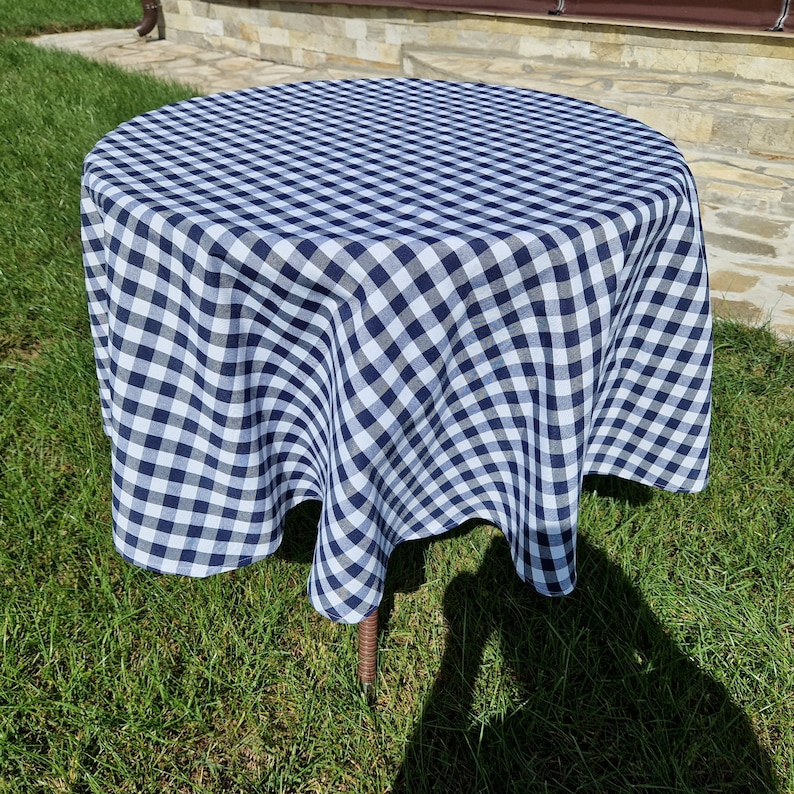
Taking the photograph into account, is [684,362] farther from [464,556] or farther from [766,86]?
[766,86]

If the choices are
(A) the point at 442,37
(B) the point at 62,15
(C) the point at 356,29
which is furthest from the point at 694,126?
(B) the point at 62,15

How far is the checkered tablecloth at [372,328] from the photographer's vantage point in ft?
3.93

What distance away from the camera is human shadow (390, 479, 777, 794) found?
1703 mm

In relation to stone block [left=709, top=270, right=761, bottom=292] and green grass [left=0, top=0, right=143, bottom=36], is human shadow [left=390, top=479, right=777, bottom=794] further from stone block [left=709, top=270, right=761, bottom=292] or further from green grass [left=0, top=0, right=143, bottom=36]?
green grass [left=0, top=0, right=143, bottom=36]

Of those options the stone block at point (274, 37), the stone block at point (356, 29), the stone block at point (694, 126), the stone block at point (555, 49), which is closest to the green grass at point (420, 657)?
the stone block at point (694, 126)

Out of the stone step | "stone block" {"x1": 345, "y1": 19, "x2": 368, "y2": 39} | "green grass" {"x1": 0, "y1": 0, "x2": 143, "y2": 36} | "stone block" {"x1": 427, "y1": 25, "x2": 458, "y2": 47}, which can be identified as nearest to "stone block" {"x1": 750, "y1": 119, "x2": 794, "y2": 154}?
the stone step

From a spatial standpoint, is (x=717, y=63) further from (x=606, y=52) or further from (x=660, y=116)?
(x=660, y=116)

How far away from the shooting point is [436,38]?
5.97 metres

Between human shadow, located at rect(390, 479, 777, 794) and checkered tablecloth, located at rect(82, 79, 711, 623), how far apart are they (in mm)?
578

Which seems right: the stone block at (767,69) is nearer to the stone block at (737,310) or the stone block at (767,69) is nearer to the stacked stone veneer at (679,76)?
the stacked stone veneer at (679,76)

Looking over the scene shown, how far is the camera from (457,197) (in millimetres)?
1377

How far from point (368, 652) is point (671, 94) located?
3.51m

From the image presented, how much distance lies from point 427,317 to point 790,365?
2.51m

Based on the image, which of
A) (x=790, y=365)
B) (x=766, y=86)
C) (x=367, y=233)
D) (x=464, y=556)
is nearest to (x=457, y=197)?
(x=367, y=233)
